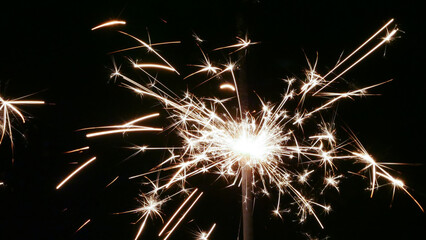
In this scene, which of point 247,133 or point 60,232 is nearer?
point 247,133

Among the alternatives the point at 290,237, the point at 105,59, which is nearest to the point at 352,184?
the point at 290,237

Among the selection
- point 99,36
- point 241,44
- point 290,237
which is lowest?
point 290,237

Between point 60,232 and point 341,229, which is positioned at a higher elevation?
point 341,229

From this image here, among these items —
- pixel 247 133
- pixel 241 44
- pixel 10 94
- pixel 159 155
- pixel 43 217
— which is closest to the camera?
pixel 241 44

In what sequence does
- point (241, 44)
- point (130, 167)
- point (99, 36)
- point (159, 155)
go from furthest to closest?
point (159, 155), point (130, 167), point (99, 36), point (241, 44)

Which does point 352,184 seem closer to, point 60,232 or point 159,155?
point 159,155

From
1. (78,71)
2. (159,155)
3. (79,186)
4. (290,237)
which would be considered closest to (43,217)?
(79,186)

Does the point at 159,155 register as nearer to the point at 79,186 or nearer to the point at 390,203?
Answer: the point at 79,186
